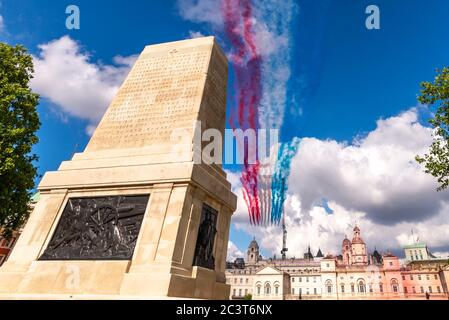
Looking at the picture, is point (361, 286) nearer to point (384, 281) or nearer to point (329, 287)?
point (384, 281)

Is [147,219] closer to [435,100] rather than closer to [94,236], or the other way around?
Result: [94,236]

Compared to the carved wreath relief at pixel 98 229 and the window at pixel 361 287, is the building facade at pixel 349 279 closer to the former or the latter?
the window at pixel 361 287

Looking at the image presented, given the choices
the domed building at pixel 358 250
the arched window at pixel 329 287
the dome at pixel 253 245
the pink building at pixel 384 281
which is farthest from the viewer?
the dome at pixel 253 245

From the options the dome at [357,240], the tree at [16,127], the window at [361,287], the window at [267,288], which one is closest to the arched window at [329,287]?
the window at [361,287]

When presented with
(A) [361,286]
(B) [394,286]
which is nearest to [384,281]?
(B) [394,286]

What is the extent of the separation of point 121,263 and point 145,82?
28.7ft

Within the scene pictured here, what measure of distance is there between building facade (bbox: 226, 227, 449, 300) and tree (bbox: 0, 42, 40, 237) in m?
79.3

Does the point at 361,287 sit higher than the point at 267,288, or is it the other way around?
the point at 361,287

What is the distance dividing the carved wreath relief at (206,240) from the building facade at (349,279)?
8097cm

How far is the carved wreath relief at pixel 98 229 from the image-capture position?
395 inches

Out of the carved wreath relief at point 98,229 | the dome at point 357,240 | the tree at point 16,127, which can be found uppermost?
the dome at point 357,240

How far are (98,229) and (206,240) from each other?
3814 millimetres

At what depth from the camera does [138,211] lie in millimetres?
10523

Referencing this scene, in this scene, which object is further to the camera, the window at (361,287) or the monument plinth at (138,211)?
the window at (361,287)
